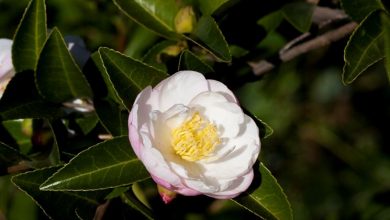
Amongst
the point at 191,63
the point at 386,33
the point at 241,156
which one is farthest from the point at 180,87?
the point at 386,33

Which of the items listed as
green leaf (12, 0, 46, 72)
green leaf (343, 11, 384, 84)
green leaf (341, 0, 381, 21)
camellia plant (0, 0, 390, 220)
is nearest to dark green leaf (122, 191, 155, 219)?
camellia plant (0, 0, 390, 220)

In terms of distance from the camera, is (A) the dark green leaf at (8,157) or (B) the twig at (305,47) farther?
(B) the twig at (305,47)

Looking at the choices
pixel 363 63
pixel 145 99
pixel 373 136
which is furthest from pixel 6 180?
pixel 373 136

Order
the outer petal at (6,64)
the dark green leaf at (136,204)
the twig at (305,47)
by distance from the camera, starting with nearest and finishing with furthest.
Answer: the dark green leaf at (136,204) → the outer petal at (6,64) → the twig at (305,47)

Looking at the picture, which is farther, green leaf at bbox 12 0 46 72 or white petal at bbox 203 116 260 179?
green leaf at bbox 12 0 46 72

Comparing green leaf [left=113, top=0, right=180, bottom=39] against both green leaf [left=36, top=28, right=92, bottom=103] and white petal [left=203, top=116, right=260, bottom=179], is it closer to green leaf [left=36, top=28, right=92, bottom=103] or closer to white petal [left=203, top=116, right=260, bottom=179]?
green leaf [left=36, top=28, right=92, bottom=103]

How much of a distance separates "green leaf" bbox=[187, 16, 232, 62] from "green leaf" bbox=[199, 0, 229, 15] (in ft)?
0.07

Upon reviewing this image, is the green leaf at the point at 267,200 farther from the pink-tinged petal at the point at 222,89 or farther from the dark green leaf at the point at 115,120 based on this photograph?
the dark green leaf at the point at 115,120

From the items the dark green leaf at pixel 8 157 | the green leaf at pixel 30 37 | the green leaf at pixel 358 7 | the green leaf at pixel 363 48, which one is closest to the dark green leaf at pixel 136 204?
the dark green leaf at pixel 8 157

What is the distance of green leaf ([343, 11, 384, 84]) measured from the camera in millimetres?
1297

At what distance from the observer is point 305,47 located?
1621mm

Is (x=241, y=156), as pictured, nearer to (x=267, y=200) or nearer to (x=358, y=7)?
(x=267, y=200)

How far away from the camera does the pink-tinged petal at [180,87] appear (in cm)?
128

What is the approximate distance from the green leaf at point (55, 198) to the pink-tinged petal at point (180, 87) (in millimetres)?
209
